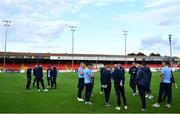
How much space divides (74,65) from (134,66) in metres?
74.7

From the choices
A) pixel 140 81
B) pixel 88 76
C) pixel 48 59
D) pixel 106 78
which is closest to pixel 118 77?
pixel 140 81

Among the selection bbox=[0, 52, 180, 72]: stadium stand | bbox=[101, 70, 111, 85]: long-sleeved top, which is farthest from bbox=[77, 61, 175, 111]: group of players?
bbox=[0, 52, 180, 72]: stadium stand

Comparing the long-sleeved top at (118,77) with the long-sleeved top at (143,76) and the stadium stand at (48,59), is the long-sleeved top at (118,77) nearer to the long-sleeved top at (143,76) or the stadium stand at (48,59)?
the long-sleeved top at (143,76)

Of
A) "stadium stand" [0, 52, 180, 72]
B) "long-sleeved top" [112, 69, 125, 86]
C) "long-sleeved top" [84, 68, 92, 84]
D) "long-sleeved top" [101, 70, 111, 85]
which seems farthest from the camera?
"stadium stand" [0, 52, 180, 72]

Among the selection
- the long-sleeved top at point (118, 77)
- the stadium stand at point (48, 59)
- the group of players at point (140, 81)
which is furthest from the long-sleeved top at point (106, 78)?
the stadium stand at point (48, 59)

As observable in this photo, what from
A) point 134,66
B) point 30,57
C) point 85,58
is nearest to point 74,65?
point 85,58

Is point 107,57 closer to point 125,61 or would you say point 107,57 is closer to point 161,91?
point 125,61

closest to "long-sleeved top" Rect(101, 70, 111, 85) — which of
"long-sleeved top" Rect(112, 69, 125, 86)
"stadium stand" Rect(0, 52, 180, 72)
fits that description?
"long-sleeved top" Rect(112, 69, 125, 86)

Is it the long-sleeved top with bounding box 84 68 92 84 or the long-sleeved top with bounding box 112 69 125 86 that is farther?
the long-sleeved top with bounding box 84 68 92 84

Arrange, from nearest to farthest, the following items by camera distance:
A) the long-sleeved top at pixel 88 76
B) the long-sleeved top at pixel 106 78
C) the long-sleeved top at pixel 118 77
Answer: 1. the long-sleeved top at pixel 118 77
2. the long-sleeved top at pixel 106 78
3. the long-sleeved top at pixel 88 76

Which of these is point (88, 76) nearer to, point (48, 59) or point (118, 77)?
point (118, 77)

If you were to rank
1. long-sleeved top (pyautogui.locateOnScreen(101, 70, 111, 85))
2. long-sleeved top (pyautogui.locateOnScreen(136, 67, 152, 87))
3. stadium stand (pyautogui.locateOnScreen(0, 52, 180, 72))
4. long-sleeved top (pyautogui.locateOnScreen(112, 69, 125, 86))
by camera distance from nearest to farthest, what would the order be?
long-sleeved top (pyautogui.locateOnScreen(136, 67, 152, 87))
long-sleeved top (pyautogui.locateOnScreen(112, 69, 125, 86))
long-sleeved top (pyautogui.locateOnScreen(101, 70, 111, 85))
stadium stand (pyautogui.locateOnScreen(0, 52, 180, 72))

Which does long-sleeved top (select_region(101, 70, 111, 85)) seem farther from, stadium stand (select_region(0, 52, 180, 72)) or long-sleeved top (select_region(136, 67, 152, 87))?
stadium stand (select_region(0, 52, 180, 72))

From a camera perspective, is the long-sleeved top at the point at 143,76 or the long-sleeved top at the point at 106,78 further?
the long-sleeved top at the point at 106,78
